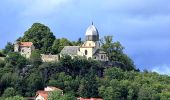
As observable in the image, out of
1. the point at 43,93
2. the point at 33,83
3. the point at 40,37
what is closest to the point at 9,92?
the point at 43,93

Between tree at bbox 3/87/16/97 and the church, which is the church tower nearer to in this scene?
the church

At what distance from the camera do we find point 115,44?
309 feet

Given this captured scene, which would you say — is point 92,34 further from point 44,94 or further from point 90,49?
point 44,94

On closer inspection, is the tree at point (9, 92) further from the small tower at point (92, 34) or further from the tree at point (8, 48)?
the small tower at point (92, 34)

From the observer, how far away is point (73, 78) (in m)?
87.4

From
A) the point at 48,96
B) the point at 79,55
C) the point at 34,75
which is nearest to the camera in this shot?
the point at 48,96

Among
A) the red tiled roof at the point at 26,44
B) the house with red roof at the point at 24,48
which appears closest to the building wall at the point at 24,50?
the house with red roof at the point at 24,48

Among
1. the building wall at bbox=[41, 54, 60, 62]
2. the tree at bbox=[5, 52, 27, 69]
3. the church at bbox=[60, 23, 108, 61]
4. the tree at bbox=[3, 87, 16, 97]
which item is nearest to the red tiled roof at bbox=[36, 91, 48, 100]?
the tree at bbox=[3, 87, 16, 97]

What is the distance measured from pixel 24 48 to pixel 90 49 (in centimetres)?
714

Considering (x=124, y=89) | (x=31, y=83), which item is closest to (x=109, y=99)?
(x=124, y=89)

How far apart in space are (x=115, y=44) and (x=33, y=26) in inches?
371

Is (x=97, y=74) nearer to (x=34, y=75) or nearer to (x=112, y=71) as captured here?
(x=112, y=71)

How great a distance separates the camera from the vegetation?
8369cm

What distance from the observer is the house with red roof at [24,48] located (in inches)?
3615
